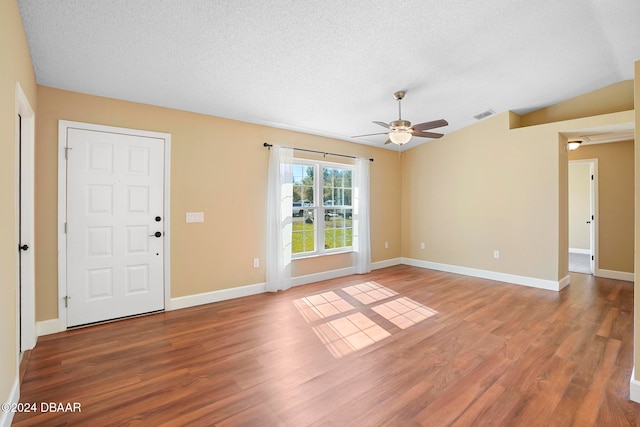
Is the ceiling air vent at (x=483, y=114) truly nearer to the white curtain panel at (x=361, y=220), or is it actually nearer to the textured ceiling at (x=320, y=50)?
the textured ceiling at (x=320, y=50)

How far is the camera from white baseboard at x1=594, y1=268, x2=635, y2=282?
5070 millimetres

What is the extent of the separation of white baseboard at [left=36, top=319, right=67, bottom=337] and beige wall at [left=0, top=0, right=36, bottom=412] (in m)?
1.23

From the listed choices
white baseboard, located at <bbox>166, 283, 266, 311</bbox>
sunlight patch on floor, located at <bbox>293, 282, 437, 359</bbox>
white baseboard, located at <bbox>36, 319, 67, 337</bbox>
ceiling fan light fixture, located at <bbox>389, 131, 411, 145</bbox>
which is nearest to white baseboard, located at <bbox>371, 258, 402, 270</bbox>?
sunlight patch on floor, located at <bbox>293, 282, 437, 359</bbox>

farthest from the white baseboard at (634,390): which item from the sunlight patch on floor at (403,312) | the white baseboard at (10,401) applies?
the white baseboard at (10,401)

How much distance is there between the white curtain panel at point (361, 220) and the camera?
5.63 m

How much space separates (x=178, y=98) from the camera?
345cm

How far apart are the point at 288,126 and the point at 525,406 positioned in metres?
4.18

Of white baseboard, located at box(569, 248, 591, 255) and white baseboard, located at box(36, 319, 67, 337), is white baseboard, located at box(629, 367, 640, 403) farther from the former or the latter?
white baseboard, located at box(569, 248, 591, 255)

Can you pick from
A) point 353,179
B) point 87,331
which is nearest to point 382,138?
point 353,179

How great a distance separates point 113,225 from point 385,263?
4.90 metres

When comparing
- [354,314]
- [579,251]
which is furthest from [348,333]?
[579,251]

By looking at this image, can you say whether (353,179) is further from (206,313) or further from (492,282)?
(206,313)

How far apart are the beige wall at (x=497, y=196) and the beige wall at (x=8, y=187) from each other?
5.96 meters

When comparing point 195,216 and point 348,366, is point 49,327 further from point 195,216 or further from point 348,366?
point 348,366
